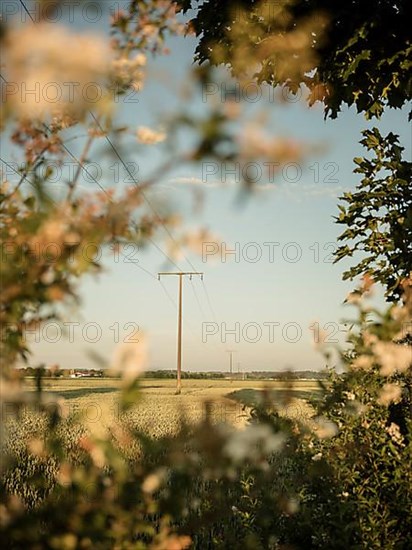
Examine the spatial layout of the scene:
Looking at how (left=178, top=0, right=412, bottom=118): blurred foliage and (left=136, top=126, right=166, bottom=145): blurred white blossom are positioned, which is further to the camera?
(left=178, top=0, right=412, bottom=118): blurred foliage

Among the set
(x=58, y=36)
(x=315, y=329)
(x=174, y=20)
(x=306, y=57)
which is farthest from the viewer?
(x=315, y=329)

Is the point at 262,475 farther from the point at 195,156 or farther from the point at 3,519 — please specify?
the point at 195,156

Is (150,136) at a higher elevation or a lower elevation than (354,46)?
lower

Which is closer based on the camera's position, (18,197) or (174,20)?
(18,197)

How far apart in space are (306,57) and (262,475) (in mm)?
1378

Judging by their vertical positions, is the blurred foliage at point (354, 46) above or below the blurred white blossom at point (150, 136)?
above

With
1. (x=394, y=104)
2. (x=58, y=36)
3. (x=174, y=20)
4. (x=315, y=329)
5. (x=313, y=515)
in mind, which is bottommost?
(x=313, y=515)

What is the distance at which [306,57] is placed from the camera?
1312 millimetres

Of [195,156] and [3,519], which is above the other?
[195,156]

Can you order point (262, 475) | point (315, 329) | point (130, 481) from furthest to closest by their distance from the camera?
point (315, 329) < point (262, 475) < point (130, 481)

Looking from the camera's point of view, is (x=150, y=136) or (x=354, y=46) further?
(x=354, y=46)

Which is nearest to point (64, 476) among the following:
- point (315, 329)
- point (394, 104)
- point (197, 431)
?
point (197, 431)

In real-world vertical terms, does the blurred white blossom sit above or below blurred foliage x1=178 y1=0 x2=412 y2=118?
below

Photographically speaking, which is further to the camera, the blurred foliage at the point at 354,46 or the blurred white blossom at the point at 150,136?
the blurred foliage at the point at 354,46
